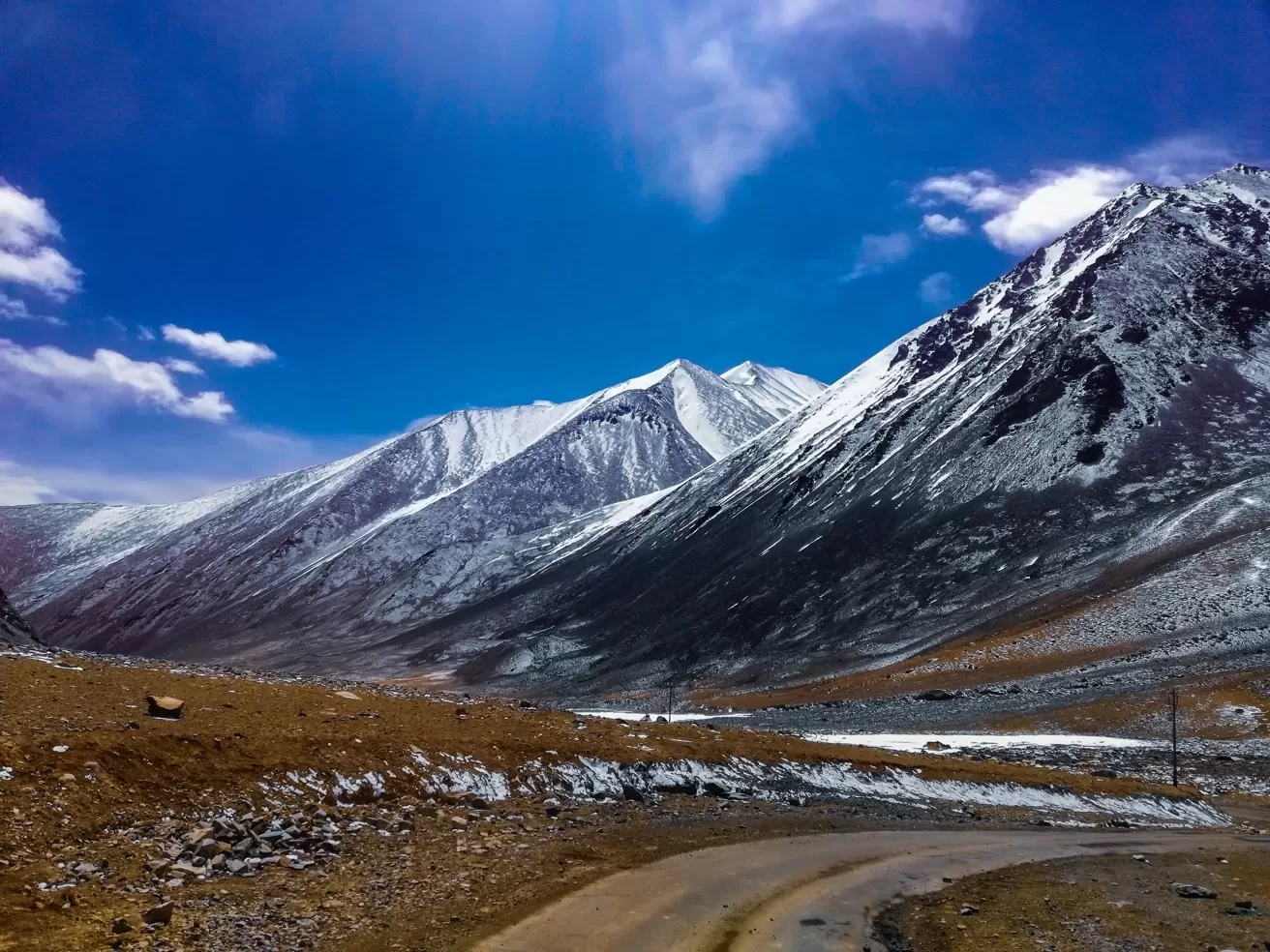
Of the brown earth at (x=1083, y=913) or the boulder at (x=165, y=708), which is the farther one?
the boulder at (x=165, y=708)

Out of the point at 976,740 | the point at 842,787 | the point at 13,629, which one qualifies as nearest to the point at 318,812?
the point at 842,787

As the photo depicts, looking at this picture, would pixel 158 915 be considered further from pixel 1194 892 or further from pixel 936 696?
pixel 936 696

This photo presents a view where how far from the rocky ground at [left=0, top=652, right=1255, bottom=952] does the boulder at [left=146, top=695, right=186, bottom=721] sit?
5.0 inches

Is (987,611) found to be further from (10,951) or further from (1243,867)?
(10,951)

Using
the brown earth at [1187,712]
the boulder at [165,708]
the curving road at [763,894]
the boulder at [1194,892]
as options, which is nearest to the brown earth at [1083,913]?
the boulder at [1194,892]

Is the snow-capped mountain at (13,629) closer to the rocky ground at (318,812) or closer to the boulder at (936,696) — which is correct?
the rocky ground at (318,812)

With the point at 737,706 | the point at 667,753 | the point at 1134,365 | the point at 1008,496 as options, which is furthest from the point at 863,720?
the point at 1134,365

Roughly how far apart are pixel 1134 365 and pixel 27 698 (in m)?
193

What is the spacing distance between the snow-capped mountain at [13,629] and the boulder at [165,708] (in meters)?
23.1

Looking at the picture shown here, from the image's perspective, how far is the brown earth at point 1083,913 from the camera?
1538 centimetres

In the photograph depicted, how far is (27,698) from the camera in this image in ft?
62.6

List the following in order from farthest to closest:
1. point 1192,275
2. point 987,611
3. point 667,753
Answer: point 1192,275 → point 987,611 → point 667,753

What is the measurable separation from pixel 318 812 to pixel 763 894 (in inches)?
393

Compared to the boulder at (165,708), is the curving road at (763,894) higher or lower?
lower
